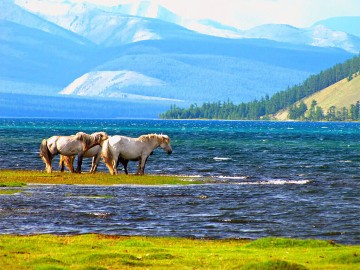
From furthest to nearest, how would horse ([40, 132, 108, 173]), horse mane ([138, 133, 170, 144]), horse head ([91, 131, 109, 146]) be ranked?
horse mane ([138, 133, 170, 144]), horse head ([91, 131, 109, 146]), horse ([40, 132, 108, 173])

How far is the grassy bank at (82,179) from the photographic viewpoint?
203 feet

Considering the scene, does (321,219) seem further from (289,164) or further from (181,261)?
(289,164)

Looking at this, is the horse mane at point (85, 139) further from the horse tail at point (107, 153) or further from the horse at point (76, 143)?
the horse tail at point (107, 153)

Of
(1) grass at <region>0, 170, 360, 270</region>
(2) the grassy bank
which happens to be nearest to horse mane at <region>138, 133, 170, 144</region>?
(2) the grassy bank

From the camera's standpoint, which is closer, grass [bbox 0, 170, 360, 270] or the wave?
grass [bbox 0, 170, 360, 270]

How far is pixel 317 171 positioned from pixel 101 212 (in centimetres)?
4282

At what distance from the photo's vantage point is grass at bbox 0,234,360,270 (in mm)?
29203

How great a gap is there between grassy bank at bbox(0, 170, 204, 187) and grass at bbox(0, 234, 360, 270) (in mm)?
24323

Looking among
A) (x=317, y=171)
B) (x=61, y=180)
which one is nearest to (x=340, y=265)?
(x=61, y=180)

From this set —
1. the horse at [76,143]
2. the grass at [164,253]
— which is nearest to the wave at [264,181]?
the horse at [76,143]

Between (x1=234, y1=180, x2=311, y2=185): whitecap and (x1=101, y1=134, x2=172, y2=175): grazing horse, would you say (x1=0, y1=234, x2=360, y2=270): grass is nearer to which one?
(x1=101, y1=134, x2=172, y2=175): grazing horse

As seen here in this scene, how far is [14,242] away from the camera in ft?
111

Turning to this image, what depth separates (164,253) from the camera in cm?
3180

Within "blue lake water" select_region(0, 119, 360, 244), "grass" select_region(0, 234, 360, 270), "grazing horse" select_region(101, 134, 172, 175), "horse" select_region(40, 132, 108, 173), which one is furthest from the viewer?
"horse" select_region(40, 132, 108, 173)
